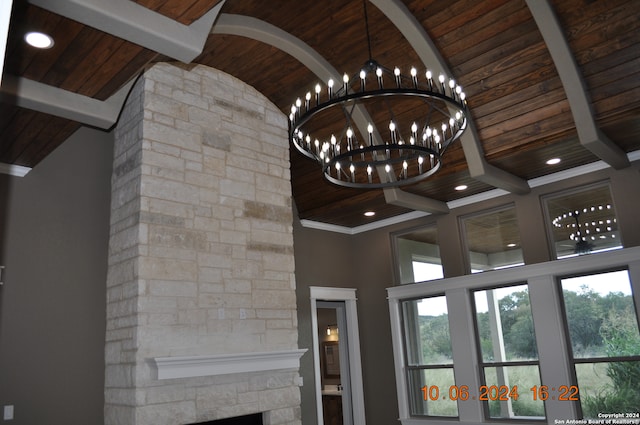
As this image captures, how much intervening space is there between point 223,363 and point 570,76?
4.42m

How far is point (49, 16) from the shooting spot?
307 centimetres

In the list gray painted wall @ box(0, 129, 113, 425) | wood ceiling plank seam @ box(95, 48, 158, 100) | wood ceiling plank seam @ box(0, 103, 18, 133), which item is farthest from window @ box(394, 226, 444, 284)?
wood ceiling plank seam @ box(0, 103, 18, 133)

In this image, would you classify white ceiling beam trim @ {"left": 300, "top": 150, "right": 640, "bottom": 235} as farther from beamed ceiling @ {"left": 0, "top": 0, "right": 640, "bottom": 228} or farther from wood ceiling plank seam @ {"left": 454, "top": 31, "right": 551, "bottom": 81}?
wood ceiling plank seam @ {"left": 454, "top": 31, "right": 551, "bottom": 81}

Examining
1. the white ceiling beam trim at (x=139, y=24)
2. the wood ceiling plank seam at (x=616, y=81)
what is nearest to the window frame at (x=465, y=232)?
the wood ceiling plank seam at (x=616, y=81)

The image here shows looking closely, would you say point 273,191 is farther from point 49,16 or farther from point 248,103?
point 49,16

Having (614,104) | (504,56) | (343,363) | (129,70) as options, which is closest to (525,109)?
(504,56)

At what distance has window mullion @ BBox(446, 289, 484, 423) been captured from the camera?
22.7ft

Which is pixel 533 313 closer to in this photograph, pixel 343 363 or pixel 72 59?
pixel 343 363

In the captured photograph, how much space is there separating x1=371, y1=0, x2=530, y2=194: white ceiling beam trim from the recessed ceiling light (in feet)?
9.46

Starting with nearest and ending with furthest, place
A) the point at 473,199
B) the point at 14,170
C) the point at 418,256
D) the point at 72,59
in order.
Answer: the point at 72,59 < the point at 14,170 < the point at 473,199 < the point at 418,256

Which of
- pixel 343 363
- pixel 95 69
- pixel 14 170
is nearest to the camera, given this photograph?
pixel 95 69

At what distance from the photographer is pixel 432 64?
533cm

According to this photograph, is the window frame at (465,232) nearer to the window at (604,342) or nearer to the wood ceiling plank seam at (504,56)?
the window at (604,342)

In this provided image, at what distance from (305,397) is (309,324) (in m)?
1.03
